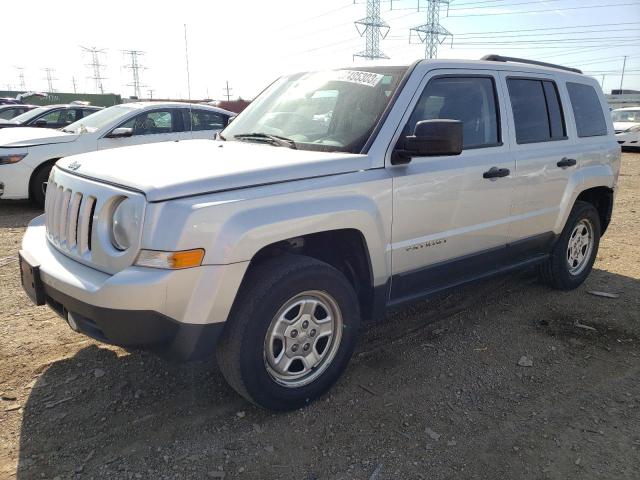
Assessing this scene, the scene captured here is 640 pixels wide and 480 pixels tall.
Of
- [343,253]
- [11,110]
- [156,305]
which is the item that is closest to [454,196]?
[343,253]

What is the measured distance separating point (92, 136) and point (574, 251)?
7067 millimetres

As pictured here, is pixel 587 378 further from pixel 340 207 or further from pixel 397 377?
pixel 340 207

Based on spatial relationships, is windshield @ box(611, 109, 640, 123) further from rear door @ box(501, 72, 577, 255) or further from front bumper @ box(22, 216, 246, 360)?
front bumper @ box(22, 216, 246, 360)

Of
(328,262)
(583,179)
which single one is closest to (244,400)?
(328,262)

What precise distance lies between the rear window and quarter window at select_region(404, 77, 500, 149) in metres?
1.29

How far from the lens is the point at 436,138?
9.71 feet

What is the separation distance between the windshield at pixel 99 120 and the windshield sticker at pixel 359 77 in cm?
595

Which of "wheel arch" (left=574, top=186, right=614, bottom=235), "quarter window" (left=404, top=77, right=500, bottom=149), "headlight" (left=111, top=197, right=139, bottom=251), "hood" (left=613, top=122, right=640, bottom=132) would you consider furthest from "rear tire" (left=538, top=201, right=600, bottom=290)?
"hood" (left=613, top=122, right=640, bottom=132)

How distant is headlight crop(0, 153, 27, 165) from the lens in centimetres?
762

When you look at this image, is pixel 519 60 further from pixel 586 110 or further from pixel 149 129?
pixel 149 129

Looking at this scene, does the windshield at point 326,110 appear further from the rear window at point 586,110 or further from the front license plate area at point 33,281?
the rear window at point 586,110

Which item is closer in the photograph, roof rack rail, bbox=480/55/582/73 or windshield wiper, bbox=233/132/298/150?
windshield wiper, bbox=233/132/298/150

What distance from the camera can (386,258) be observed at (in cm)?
322

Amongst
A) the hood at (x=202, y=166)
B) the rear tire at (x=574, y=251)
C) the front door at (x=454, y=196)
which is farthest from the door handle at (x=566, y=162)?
the hood at (x=202, y=166)
